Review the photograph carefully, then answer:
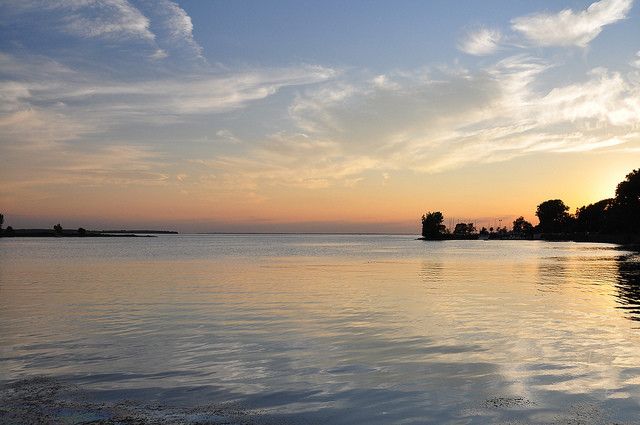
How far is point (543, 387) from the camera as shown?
47.4 feet

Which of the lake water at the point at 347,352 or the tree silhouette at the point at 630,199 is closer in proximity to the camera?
the lake water at the point at 347,352

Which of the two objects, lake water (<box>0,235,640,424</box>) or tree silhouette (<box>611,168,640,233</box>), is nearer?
lake water (<box>0,235,640,424</box>)

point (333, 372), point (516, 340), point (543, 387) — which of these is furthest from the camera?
point (516, 340)

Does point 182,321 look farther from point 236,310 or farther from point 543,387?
point 543,387

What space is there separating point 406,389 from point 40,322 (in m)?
20.2

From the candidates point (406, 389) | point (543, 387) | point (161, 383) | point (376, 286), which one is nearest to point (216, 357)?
point (161, 383)

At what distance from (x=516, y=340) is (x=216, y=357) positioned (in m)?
11.9

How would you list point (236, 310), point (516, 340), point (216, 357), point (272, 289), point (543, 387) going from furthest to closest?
point (272, 289), point (236, 310), point (516, 340), point (216, 357), point (543, 387)

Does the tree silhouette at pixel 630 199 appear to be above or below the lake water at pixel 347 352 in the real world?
above

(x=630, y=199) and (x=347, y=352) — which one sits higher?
(x=630, y=199)

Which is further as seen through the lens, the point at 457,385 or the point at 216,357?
the point at 216,357

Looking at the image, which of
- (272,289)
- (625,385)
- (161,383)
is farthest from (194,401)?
(272,289)

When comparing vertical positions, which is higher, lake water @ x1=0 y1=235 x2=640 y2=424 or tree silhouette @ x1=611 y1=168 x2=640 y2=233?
tree silhouette @ x1=611 y1=168 x2=640 y2=233

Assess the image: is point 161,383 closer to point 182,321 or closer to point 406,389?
point 406,389
